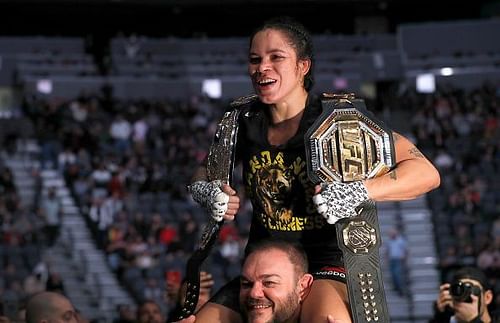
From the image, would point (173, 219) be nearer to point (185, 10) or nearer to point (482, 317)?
point (482, 317)

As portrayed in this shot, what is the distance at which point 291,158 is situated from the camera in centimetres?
509

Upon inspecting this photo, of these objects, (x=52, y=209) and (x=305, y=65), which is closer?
(x=305, y=65)

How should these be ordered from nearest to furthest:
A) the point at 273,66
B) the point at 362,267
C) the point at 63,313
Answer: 1. the point at 362,267
2. the point at 273,66
3. the point at 63,313

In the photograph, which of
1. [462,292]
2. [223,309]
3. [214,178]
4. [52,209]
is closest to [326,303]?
[223,309]

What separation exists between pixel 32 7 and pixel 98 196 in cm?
1526

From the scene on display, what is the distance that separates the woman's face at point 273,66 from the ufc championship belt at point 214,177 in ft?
0.97

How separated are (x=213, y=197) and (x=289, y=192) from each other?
0.34m

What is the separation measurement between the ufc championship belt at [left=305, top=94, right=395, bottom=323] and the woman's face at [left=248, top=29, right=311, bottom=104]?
26cm

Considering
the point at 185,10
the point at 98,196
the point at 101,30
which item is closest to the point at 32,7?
the point at 101,30

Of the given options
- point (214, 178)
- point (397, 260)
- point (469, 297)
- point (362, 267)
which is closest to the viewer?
point (362, 267)

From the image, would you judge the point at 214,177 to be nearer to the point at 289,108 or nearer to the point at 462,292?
the point at 289,108

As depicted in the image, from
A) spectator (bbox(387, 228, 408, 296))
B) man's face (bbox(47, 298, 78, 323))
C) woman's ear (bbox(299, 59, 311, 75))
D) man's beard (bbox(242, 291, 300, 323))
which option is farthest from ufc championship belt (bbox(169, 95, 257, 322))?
spectator (bbox(387, 228, 408, 296))

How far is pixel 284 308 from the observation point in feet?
15.3

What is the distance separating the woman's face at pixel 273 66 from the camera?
5.02 meters
